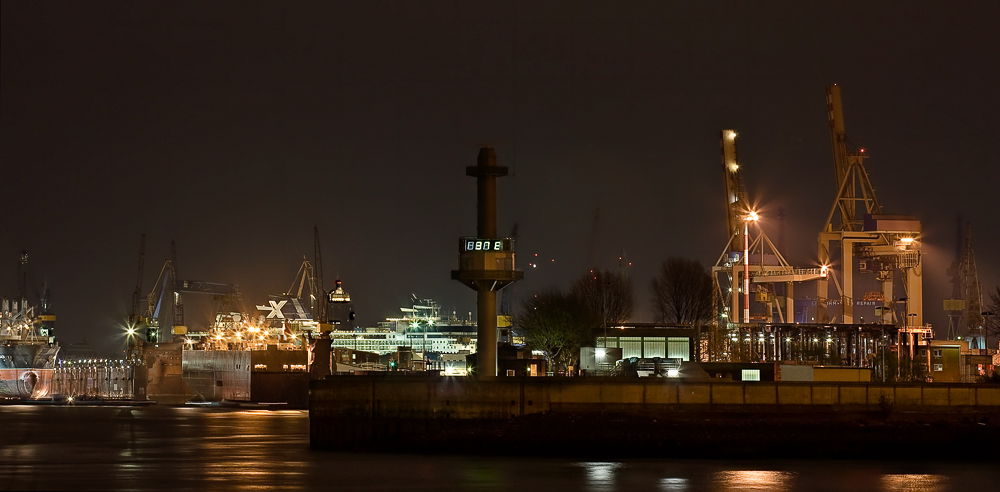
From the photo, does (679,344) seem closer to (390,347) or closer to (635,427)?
(635,427)

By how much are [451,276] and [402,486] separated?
72.5 feet

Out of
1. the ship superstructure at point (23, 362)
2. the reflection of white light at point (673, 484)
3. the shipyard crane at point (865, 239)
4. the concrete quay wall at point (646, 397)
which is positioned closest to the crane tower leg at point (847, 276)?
the shipyard crane at point (865, 239)

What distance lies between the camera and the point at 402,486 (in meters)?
39.6

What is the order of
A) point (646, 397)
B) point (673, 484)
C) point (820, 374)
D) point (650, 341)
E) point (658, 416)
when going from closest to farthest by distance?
point (673, 484) → point (658, 416) → point (646, 397) → point (820, 374) → point (650, 341)

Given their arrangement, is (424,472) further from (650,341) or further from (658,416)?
(650,341)

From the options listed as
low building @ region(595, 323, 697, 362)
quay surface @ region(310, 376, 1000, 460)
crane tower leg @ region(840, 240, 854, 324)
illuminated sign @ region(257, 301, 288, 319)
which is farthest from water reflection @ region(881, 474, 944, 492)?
illuminated sign @ region(257, 301, 288, 319)

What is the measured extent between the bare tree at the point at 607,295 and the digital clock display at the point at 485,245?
47.1 m

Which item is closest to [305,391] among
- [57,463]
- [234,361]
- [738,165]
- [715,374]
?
[234,361]

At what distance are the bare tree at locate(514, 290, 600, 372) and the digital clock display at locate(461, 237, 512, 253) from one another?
35390 millimetres

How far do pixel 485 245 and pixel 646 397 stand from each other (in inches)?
497

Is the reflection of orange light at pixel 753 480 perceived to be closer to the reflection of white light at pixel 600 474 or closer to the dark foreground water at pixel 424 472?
the dark foreground water at pixel 424 472

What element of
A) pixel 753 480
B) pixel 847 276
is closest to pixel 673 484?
pixel 753 480

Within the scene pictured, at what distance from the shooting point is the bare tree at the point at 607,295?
109 metres

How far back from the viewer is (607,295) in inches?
4272
